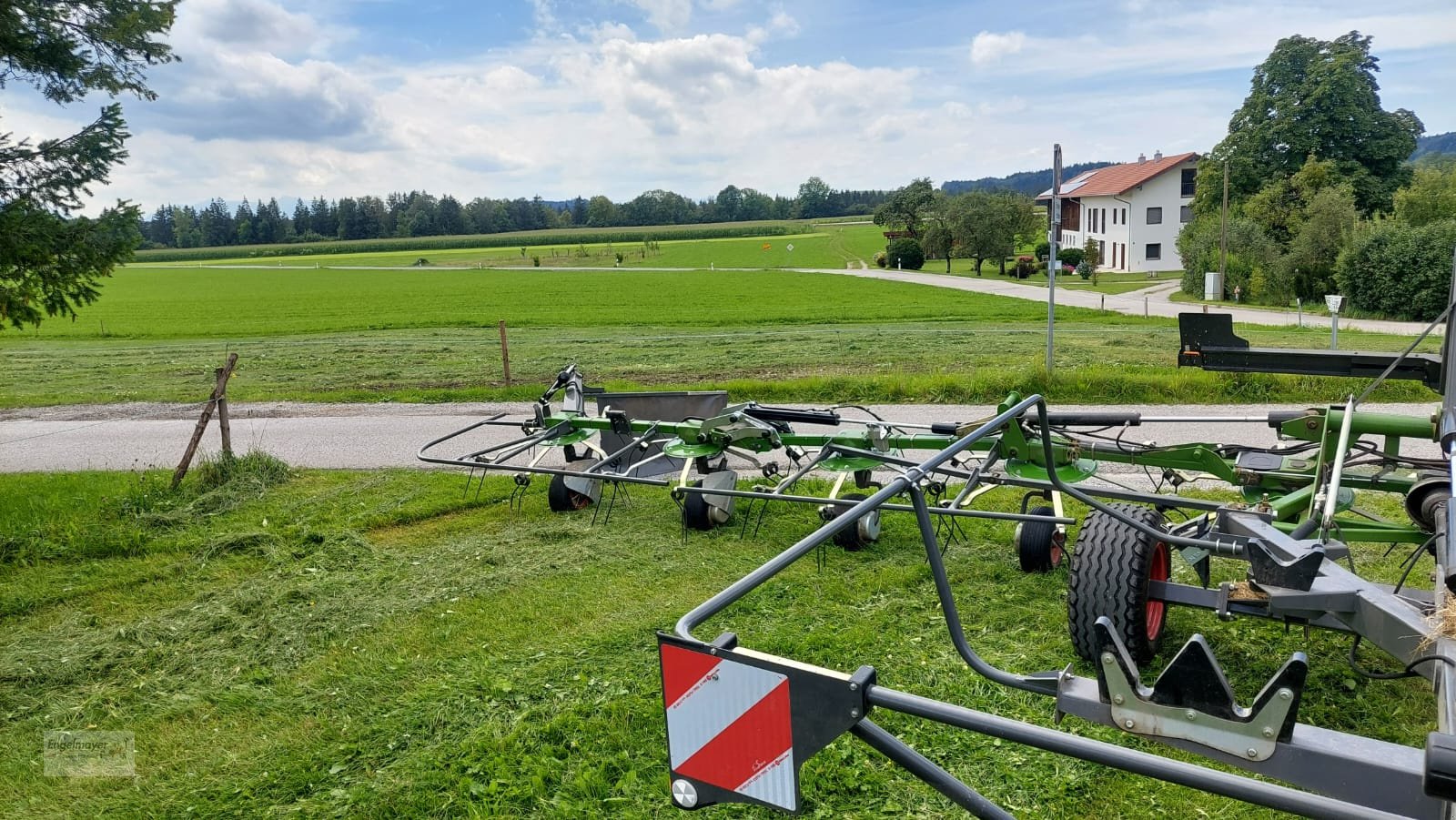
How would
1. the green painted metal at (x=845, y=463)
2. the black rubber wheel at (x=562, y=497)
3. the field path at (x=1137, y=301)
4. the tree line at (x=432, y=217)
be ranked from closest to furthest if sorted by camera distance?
1. the green painted metal at (x=845, y=463)
2. the black rubber wheel at (x=562, y=497)
3. the field path at (x=1137, y=301)
4. the tree line at (x=432, y=217)

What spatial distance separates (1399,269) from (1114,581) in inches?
1337

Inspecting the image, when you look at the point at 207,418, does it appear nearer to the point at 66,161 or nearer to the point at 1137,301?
the point at 66,161

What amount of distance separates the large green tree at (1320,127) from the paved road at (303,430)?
3978 cm

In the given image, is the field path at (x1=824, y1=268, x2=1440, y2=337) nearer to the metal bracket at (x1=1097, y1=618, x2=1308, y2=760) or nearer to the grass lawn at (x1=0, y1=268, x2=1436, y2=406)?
the grass lawn at (x1=0, y1=268, x2=1436, y2=406)

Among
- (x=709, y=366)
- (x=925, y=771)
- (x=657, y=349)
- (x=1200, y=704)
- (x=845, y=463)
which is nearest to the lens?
(x=925, y=771)

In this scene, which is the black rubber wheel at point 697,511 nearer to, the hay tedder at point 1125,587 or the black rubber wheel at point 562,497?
the hay tedder at point 1125,587

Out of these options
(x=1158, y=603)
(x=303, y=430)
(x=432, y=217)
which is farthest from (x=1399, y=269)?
(x=432, y=217)

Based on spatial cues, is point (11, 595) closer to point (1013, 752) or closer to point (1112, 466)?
point (1013, 752)

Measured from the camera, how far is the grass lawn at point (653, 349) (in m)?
14.5

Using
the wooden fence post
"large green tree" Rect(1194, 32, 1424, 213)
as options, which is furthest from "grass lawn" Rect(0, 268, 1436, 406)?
"large green tree" Rect(1194, 32, 1424, 213)

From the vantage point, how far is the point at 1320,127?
148ft

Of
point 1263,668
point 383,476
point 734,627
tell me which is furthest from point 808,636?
point 383,476

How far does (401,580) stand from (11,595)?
9.88 feet

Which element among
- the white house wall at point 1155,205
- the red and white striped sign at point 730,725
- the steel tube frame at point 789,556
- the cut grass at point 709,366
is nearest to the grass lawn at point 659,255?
the white house wall at point 1155,205
